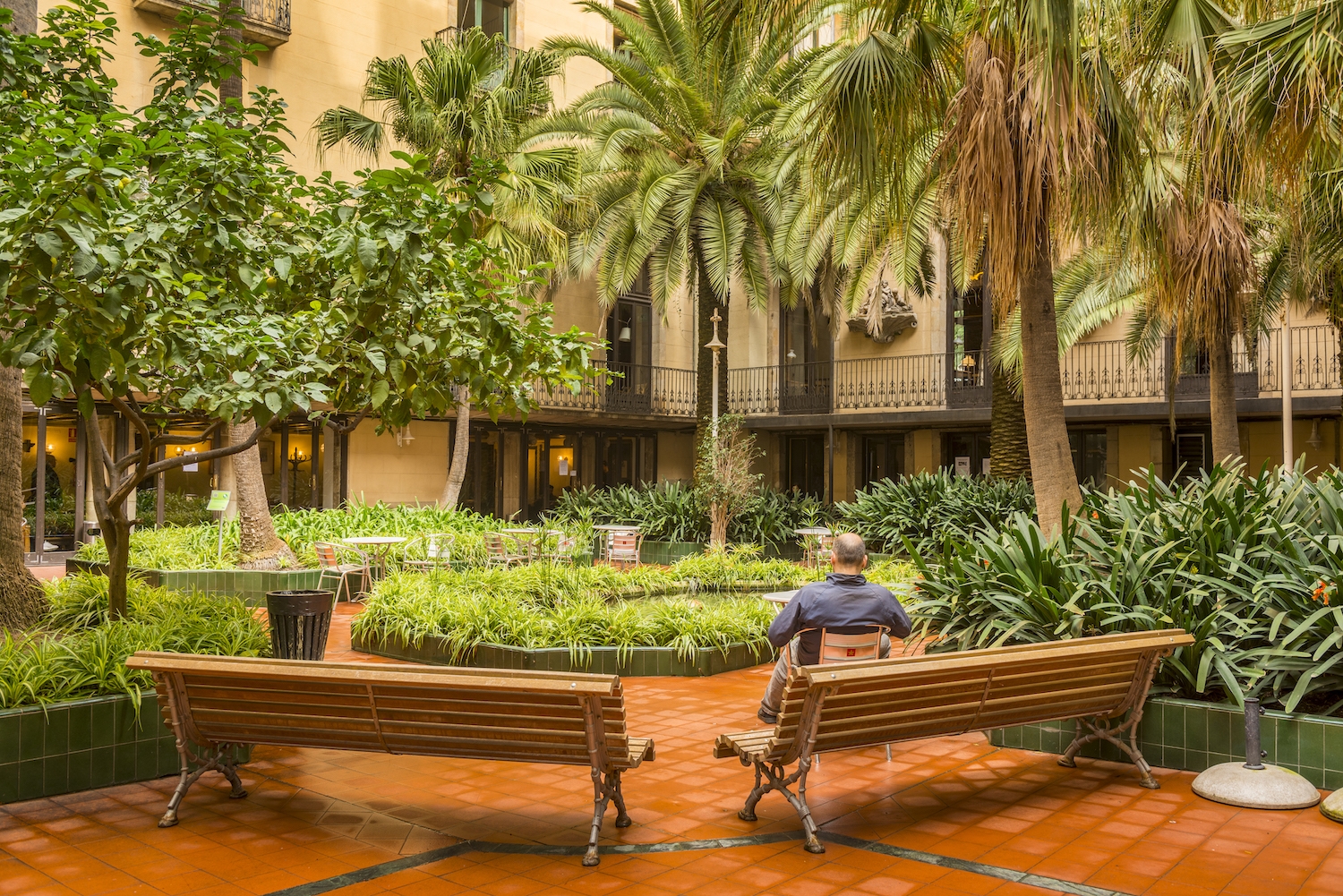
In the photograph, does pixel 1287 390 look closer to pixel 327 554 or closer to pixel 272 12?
pixel 327 554

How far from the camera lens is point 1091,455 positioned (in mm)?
20906

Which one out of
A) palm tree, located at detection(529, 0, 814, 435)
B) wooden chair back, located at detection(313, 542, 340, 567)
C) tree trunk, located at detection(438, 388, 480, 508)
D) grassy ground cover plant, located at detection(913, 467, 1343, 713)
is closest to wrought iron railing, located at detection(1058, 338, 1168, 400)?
palm tree, located at detection(529, 0, 814, 435)

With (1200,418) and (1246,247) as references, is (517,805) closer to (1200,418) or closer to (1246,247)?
(1246,247)

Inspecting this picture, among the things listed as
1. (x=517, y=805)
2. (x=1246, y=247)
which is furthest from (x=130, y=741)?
(x=1246, y=247)

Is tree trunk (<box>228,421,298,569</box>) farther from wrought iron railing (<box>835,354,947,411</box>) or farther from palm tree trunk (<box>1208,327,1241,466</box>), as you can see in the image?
wrought iron railing (<box>835,354,947,411</box>)

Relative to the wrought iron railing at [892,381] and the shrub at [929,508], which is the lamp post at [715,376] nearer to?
the shrub at [929,508]

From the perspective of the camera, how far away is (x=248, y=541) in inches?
526

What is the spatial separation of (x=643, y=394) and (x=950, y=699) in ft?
66.9

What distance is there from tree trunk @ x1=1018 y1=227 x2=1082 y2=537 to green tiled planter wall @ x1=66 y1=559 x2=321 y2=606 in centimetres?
877

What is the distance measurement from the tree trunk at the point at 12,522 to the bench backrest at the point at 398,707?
2.90 meters

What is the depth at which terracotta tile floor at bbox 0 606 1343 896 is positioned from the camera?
4.02 meters

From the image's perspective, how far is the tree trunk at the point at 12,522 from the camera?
270 inches

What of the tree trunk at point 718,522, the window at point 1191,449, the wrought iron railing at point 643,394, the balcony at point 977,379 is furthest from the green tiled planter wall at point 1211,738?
the wrought iron railing at point 643,394

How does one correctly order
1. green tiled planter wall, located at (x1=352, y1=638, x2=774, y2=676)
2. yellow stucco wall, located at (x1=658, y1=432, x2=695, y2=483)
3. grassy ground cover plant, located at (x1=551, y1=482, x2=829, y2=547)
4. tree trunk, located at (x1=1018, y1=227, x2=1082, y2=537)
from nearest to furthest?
green tiled planter wall, located at (x1=352, y1=638, x2=774, y2=676) < tree trunk, located at (x1=1018, y1=227, x2=1082, y2=537) < grassy ground cover plant, located at (x1=551, y1=482, x2=829, y2=547) < yellow stucco wall, located at (x1=658, y1=432, x2=695, y2=483)
